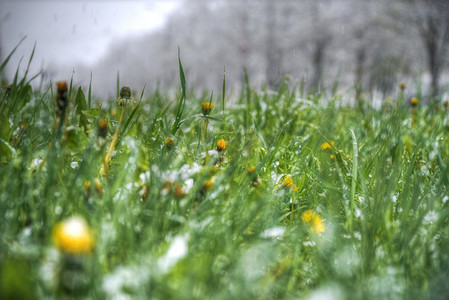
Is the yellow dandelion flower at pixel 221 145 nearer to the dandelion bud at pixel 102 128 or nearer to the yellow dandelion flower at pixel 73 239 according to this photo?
the dandelion bud at pixel 102 128

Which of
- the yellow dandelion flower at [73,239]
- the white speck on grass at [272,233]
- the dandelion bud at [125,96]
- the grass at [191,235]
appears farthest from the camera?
the dandelion bud at [125,96]

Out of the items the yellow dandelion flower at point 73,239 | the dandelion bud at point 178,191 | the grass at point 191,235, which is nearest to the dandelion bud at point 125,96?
the grass at point 191,235

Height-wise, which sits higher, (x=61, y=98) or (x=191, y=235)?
(x=61, y=98)

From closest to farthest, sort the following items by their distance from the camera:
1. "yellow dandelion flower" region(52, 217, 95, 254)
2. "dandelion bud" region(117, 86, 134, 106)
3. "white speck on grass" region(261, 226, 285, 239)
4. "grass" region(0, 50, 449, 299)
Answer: "yellow dandelion flower" region(52, 217, 95, 254) → "grass" region(0, 50, 449, 299) → "white speck on grass" region(261, 226, 285, 239) → "dandelion bud" region(117, 86, 134, 106)

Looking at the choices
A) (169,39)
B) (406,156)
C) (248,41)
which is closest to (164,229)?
(406,156)

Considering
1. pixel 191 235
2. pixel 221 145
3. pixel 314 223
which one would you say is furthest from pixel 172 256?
pixel 221 145

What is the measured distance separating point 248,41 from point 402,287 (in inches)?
751

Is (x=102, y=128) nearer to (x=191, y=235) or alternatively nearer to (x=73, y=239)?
(x=191, y=235)

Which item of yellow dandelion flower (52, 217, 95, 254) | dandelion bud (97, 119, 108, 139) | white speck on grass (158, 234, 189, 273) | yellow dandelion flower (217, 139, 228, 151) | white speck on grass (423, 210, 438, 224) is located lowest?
white speck on grass (423, 210, 438, 224)

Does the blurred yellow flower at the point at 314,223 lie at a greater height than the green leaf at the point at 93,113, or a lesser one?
lesser

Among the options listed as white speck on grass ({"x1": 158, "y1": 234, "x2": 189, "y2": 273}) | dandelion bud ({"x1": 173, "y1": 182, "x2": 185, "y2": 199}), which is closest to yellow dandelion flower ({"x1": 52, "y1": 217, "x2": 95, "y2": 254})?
white speck on grass ({"x1": 158, "y1": 234, "x2": 189, "y2": 273})

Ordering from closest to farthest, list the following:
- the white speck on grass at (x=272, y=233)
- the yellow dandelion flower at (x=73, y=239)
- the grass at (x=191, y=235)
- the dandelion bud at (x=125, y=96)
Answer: the yellow dandelion flower at (x=73, y=239) → the grass at (x=191, y=235) → the white speck on grass at (x=272, y=233) → the dandelion bud at (x=125, y=96)

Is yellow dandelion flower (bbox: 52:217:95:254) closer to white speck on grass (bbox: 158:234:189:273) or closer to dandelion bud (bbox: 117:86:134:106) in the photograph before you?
white speck on grass (bbox: 158:234:189:273)

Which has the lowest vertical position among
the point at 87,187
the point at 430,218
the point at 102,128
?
the point at 430,218
